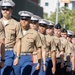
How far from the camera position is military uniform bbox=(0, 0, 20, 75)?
35.4ft

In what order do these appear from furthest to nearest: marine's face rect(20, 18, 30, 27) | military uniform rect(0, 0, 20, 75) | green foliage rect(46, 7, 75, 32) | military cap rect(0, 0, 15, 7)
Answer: green foliage rect(46, 7, 75, 32)
marine's face rect(20, 18, 30, 27)
military cap rect(0, 0, 15, 7)
military uniform rect(0, 0, 20, 75)

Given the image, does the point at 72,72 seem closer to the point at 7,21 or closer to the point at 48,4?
the point at 7,21

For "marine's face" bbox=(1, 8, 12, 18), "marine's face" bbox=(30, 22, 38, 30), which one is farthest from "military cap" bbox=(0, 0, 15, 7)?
"marine's face" bbox=(30, 22, 38, 30)

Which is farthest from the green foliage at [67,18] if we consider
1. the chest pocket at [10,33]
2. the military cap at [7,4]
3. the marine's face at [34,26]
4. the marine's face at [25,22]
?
the chest pocket at [10,33]

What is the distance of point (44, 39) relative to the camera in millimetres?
13383

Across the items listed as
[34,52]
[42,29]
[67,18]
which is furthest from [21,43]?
[67,18]

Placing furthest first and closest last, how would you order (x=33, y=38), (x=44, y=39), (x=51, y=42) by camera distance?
(x=51, y=42) → (x=44, y=39) → (x=33, y=38)

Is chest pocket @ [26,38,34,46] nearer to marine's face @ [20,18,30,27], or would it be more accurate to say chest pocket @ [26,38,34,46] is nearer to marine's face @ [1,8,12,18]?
marine's face @ [20,18,30,27]

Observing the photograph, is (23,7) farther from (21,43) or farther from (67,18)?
(67,18)

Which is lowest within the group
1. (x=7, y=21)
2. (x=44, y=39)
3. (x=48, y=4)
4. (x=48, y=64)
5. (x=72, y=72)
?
(x=48, y=4)

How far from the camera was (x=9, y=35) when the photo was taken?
36.2ft

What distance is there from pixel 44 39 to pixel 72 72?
5.86 metres

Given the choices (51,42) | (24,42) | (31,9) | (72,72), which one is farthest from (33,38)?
(31,9)

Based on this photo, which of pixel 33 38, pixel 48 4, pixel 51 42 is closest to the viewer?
pixel 33 38
